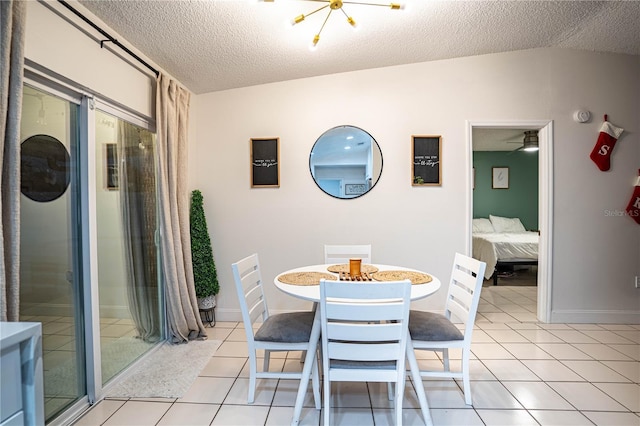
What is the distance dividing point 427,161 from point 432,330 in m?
1.80

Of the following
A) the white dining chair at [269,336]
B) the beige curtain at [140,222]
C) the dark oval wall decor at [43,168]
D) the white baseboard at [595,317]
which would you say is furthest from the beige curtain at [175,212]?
the white baseboard at [595,317]

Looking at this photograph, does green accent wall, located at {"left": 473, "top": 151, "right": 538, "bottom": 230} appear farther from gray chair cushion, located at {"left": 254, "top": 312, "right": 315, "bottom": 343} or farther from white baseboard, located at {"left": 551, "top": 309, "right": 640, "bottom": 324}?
gray chair cushion, located at {"left": 254, "top": 312, "right": 315, "bottom": 343}

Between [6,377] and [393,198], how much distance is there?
9.39ft

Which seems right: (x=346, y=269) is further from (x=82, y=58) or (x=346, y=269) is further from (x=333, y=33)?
(x=82, y=58)

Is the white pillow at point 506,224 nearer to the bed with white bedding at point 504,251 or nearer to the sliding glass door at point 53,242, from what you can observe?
the bed with white bedding at point 504,251

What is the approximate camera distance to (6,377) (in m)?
0.83

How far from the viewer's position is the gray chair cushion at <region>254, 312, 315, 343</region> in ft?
6.02

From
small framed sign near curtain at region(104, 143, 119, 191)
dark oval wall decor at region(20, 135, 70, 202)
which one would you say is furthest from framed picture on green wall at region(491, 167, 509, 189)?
dark oval wall decor at region(20, 135, 70, 202)

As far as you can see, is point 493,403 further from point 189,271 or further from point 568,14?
point 568,14

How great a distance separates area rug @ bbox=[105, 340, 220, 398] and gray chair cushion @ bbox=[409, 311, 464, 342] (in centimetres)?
152

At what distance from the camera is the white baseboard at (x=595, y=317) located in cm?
311

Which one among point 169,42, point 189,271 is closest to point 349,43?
point 169,42

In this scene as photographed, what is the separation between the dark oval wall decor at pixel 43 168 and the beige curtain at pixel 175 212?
0.73m

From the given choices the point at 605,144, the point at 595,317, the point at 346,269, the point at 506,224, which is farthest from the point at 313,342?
the point at 506,224
